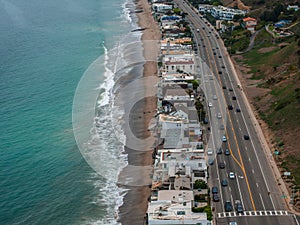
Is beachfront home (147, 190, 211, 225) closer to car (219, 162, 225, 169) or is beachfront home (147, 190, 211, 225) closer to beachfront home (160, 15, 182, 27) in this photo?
car (219, 162, 225, 169)

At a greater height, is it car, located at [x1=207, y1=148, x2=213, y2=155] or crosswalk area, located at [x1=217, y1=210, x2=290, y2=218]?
car, located at [x1=207, y1=148, x2=213, y2=155]

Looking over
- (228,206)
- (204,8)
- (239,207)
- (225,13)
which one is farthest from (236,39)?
(239,207)

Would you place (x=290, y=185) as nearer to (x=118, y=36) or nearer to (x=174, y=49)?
(x=174, y=49)

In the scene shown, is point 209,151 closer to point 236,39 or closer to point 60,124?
point 60,124

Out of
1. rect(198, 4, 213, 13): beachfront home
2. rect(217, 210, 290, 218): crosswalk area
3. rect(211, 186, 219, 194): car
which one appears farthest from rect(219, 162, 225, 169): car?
rect(198, 4, 213, 13): beachfront home

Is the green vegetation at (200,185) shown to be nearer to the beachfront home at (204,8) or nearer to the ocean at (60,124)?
the ocean at (60,124)
